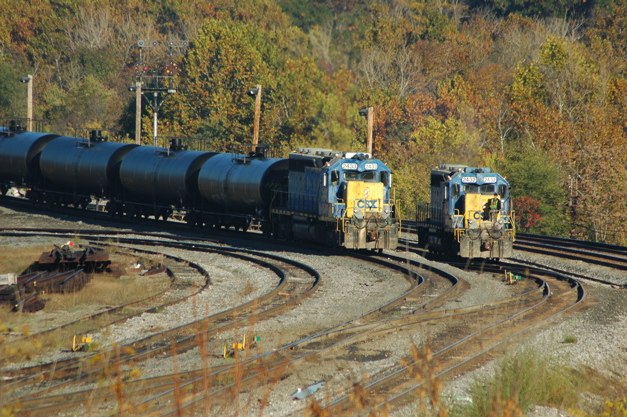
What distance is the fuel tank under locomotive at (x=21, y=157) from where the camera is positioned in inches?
1619

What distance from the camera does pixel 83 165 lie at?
3872 centimetres

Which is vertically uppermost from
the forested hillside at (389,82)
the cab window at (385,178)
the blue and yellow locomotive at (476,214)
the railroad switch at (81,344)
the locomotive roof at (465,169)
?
the forested hillside at (389,82)

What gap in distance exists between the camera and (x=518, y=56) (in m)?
91.8

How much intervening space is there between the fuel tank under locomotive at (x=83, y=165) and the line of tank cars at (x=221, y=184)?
0.16ft

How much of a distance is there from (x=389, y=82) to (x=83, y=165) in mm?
52150

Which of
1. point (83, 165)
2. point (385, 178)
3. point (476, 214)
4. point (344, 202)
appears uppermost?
point (83, 165)

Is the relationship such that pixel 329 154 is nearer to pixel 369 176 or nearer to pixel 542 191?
pixel 369 176

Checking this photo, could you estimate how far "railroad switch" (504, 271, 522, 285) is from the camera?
885 inches

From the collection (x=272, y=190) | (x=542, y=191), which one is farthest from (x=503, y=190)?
(x=542, y=191)

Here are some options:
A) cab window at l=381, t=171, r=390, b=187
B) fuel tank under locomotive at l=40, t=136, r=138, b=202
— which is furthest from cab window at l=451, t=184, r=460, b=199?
fuel tank under locomotive at l=40, t=136, r=138, b=202

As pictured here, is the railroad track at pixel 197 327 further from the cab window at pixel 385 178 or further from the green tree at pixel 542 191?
the green tree at pixel 542 191

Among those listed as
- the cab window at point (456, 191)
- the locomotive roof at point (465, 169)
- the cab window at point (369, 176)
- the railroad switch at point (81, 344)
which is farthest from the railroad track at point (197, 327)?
the locomotive roof at point (465, 169)

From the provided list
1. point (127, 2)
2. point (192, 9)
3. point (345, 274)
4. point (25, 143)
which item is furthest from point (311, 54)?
point (345, 274)

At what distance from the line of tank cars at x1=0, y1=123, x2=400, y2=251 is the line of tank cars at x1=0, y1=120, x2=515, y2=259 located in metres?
0.04
